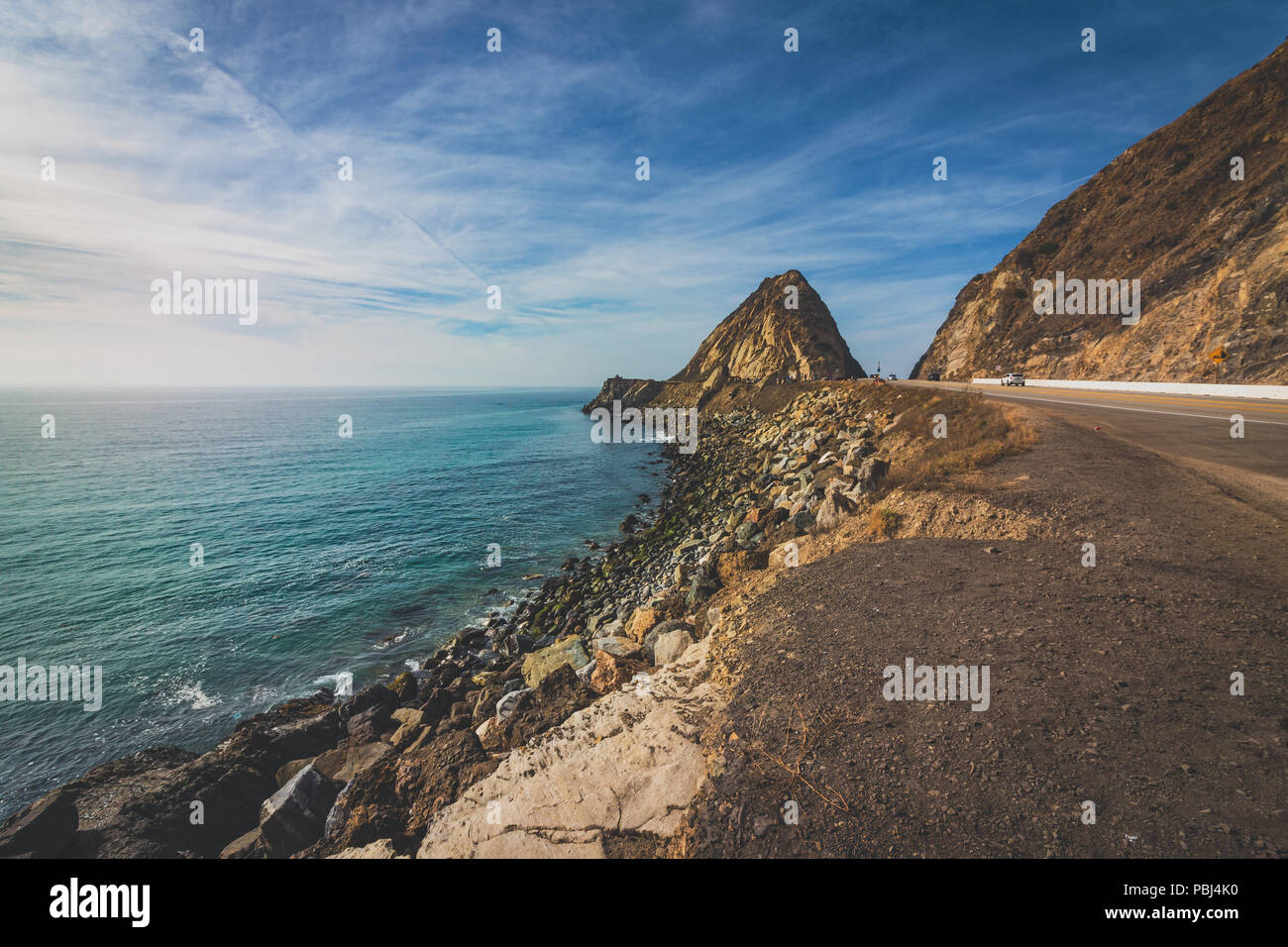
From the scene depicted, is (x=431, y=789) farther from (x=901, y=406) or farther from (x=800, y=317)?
(x=800, y=317)

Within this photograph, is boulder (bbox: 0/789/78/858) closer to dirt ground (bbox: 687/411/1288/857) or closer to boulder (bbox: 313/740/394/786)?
boulder (bbox: 313/740/394/786)

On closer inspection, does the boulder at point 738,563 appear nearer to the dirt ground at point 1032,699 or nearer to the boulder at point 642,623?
the dirt ground at point 1032,699

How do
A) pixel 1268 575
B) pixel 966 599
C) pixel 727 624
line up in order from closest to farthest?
pixel 1268 575 → pixel 966 599 → pixel 727 624

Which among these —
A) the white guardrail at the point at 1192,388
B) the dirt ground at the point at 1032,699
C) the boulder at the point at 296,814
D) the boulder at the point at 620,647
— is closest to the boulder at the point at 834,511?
the dirt ground at the point at 1032,699

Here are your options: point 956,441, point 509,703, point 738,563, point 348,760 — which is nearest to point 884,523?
point 738,563

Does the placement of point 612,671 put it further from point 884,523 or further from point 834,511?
point 834,511

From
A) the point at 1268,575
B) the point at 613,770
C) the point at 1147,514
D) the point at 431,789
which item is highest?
the point at 1147,514
